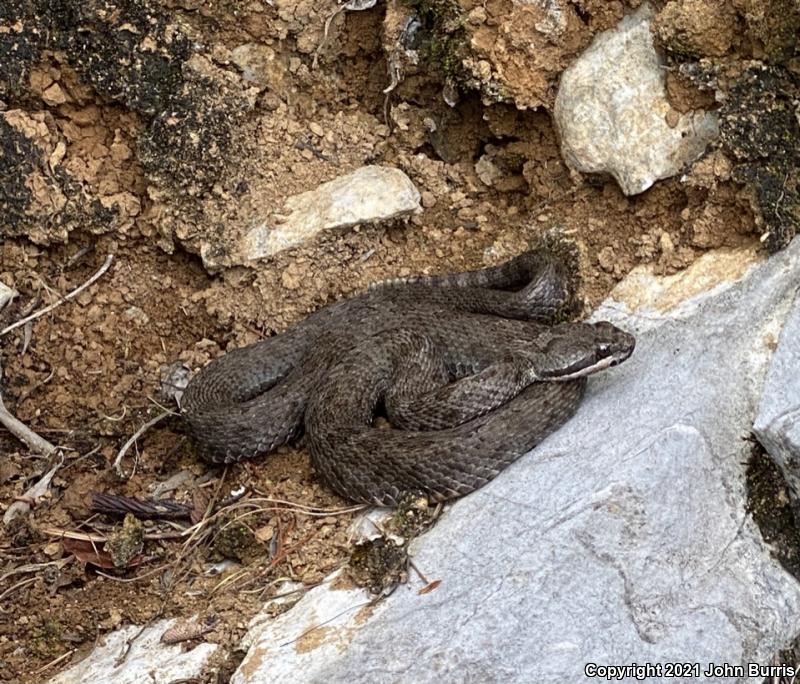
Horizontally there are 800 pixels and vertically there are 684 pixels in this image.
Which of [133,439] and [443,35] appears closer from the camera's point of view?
[133,439]

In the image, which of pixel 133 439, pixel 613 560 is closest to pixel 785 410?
pixel 613 560

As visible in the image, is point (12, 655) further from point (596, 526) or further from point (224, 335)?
point (596, 526)

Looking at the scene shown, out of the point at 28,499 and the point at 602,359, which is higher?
the point at 28,499

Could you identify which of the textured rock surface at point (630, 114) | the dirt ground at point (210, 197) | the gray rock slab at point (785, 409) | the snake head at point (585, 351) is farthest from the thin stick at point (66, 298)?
the gray rock slab at point (785, 409)

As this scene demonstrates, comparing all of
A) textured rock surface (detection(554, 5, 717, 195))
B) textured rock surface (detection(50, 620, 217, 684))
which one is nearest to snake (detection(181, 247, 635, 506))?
textured rock surface (detection(554, 5, 717, 195))

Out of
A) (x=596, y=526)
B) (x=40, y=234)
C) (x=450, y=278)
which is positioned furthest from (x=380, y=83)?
(x=596, y=526)

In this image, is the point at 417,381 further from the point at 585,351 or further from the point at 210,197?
the point at 210,197

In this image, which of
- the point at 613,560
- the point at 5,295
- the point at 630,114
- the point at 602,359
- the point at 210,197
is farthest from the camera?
the point at 210,197
